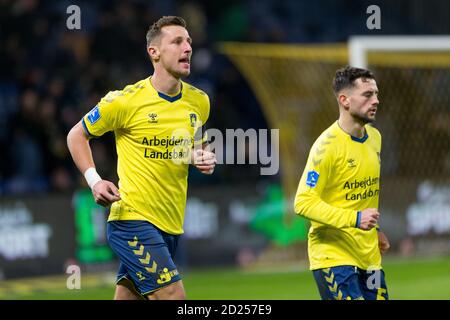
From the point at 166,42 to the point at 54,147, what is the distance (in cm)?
842

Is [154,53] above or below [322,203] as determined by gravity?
above

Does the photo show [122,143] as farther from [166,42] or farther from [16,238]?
[16,238]

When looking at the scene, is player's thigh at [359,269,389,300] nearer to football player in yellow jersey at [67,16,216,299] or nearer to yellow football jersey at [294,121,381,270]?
yellow football jersey at [294,121,381,270]

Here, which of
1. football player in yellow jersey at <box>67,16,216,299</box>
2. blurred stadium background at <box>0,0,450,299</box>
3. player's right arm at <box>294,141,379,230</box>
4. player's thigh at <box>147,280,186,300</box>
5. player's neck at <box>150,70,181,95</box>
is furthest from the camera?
blurred stadium background at <box>0,0,450,299</box>

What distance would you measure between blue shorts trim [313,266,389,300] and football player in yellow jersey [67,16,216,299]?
42.5 inches

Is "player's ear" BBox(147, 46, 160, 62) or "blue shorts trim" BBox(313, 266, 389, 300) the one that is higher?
"player's ear" BBox(147, 46, 160, 62)

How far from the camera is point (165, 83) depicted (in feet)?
25.7

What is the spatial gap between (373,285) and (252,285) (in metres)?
6.33

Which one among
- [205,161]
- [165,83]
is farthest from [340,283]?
[165,83]

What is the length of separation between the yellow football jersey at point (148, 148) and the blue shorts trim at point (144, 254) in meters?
0.06

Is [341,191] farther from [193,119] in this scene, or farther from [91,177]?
[91,177]

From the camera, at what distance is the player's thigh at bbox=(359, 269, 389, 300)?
7492 mm

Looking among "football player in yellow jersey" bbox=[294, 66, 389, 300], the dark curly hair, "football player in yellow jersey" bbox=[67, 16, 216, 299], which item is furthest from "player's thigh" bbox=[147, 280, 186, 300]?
the dark curly hair

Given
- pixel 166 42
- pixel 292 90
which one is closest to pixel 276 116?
pixel 292 90
